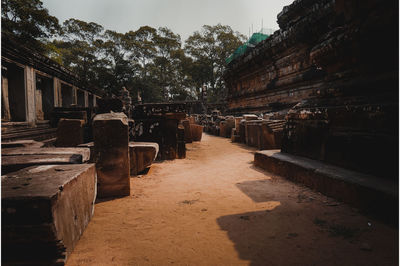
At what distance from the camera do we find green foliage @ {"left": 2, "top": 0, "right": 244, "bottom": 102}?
24781mm

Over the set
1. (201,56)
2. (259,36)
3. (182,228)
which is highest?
(201,56)

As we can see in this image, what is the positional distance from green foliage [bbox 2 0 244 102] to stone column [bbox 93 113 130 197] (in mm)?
13698

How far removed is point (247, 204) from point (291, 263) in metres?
0.93

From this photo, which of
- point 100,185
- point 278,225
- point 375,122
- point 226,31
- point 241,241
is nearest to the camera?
point 241,241

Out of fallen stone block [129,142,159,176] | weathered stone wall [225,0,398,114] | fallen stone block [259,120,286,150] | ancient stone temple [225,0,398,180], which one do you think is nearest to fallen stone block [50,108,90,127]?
fallen stone block [129,142,159,176]

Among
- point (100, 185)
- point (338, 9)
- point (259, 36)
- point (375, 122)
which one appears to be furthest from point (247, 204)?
point (259, 36)

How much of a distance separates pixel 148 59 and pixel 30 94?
25147 mm

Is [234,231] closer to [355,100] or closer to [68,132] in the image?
[355,100]

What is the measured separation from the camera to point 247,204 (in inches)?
85.6

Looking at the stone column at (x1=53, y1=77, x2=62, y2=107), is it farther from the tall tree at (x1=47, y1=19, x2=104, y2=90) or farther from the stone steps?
the tall tree at (x1=47, y1=19, x2=104, y2=90)

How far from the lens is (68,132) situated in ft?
15.5

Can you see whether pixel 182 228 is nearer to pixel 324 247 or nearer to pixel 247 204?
pixel 247 204

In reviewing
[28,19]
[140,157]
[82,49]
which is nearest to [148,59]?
[82,49]

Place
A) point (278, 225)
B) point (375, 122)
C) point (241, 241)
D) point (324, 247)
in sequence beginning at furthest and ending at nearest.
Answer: point (375, 122)
point (278, 225)
point (241, 241)
point (324, 247)
